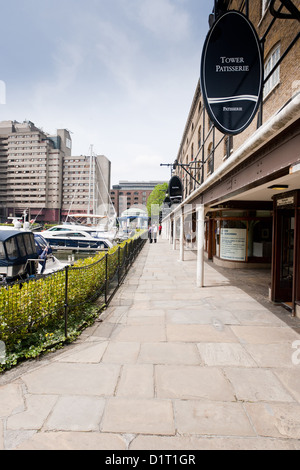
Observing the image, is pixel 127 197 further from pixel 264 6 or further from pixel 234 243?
pixel 264 6

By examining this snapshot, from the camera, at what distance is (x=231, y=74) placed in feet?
14.2

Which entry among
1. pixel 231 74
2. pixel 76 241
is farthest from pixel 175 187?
pixel 231 74

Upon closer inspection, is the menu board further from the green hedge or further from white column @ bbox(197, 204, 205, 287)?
the green hedge

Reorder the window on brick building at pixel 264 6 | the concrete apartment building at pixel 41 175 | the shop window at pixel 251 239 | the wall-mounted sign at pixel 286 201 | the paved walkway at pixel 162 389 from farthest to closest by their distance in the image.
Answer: the concrete apartment building at pixel 41 175
the shop window at pixel 251 239
the window on brick building at pixel 264 6
the wall-mounted sign at pixel 286 201
the paved walkway at pixel 162 389

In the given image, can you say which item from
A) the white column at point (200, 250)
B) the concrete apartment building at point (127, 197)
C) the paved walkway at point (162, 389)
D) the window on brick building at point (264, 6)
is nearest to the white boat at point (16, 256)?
the paved walkway at point (162, 389)

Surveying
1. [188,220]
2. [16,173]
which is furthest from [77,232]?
[16,173]

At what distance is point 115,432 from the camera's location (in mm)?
2430

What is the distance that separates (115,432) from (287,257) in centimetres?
587

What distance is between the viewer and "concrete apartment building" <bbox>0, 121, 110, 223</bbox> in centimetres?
9950

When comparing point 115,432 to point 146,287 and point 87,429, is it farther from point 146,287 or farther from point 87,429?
point 146,287

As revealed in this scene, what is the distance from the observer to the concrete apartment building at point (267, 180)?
3277mm

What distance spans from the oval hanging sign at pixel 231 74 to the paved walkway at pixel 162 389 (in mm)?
3390

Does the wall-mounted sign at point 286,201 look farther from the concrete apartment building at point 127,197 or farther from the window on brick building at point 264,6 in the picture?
the concrete apartment building at point 127,197

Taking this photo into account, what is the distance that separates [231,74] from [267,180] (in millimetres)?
1769
